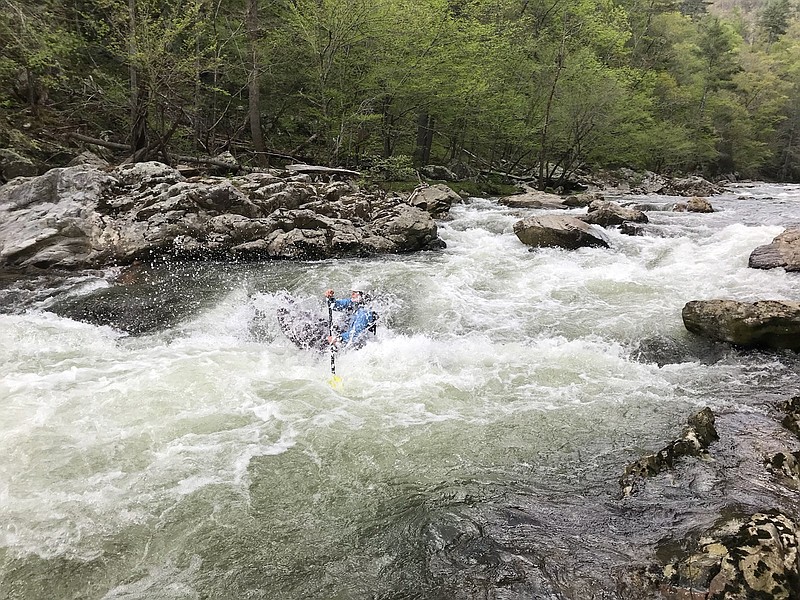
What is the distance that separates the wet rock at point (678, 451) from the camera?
3893 mm

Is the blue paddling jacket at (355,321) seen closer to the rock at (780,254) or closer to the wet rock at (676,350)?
the wet rock at (676,350)

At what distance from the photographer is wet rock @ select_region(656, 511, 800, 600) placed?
8.50 ft

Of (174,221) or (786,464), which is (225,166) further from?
(786,464)

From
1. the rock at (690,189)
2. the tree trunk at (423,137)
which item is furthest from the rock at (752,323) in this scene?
the rock at (690,189)

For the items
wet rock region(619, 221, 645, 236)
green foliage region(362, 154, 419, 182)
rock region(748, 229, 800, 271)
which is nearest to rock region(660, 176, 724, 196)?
wet rock region(619, 221, 645, 236)

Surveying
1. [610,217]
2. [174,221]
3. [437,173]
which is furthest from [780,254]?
[437,173]

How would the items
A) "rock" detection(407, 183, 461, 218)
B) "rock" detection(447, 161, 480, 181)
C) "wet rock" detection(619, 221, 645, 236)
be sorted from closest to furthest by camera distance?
"wet rock" detection(619, 221, 645, 236) → "rock" detection(407, 183, 461, 218) → "rock" detection(447, 161, 480, 181)

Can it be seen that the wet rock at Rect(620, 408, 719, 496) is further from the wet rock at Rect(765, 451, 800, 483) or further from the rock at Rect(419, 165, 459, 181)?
the rock at Rect(419, 165, 459, 181)

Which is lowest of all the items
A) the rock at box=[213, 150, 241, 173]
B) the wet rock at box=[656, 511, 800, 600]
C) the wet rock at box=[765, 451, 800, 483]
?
the wet rock at box=[765, 451, 800, 483]

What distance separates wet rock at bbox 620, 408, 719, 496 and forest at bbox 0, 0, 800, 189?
41.4 ft

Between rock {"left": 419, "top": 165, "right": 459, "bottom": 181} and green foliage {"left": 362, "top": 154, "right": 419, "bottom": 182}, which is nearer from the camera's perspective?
green foliage {"left": 362, "top": 154, "right": 419, "bottom": 182}

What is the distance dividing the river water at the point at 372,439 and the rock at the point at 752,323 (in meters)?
0.24

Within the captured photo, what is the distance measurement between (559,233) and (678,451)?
7453 millimetres

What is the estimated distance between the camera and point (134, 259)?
9609mm
